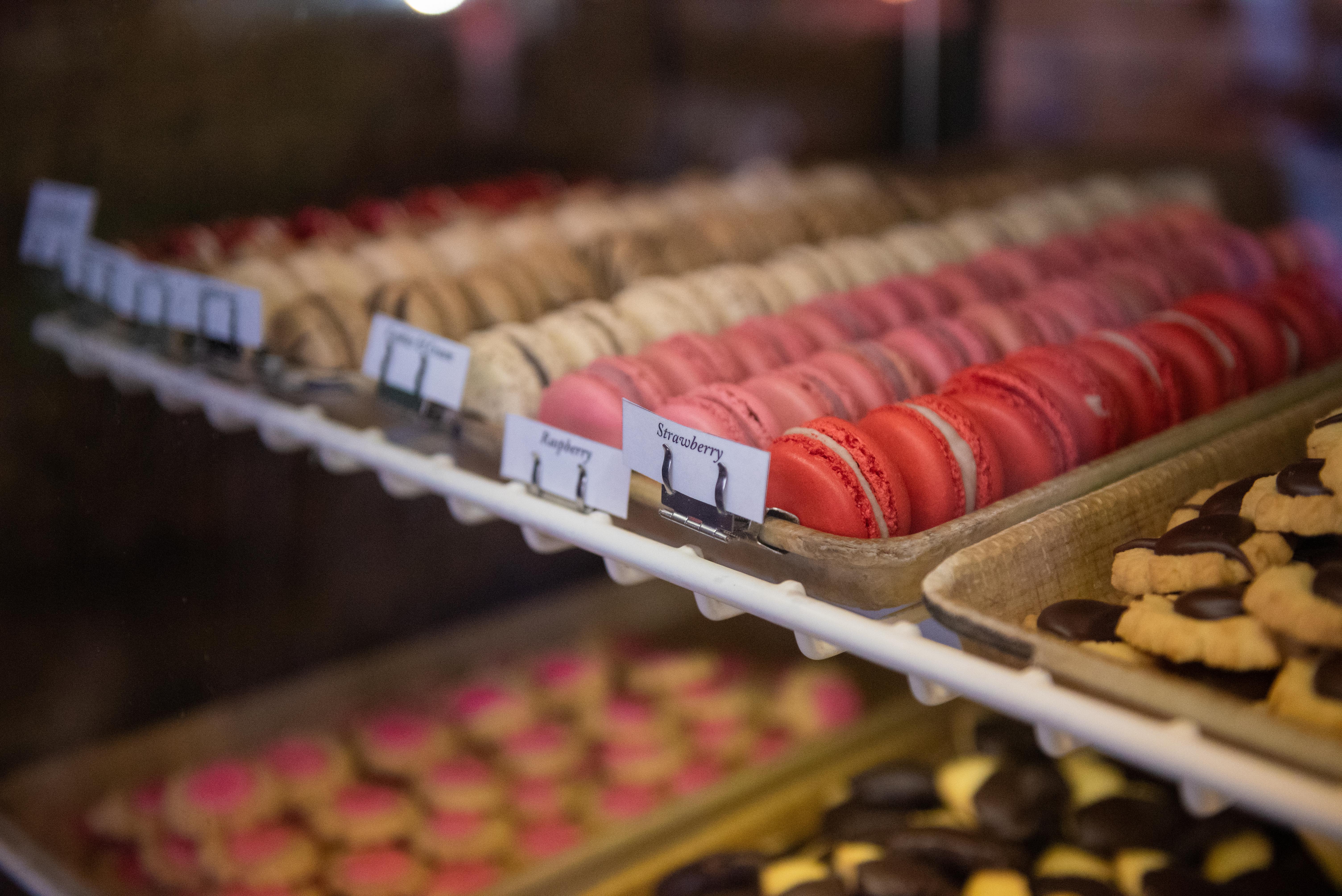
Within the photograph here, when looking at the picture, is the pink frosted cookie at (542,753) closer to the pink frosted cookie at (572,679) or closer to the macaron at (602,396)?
the pink frosted cookie at (572,679)

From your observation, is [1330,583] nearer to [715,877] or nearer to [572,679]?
[715,877]

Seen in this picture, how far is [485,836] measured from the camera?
1965 mm

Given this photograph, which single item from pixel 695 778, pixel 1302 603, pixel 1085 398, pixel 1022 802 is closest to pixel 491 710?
pixel 695 778

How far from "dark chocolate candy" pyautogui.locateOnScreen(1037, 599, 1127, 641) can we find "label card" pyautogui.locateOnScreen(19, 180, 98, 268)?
1583mm

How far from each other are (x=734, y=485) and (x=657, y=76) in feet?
7.23

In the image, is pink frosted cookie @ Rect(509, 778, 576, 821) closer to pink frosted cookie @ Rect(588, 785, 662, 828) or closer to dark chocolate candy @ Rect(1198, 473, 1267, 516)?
pink frosted cookie @ Rect(588, 785, 662, 828)

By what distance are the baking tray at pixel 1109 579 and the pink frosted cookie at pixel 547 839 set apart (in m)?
1.17

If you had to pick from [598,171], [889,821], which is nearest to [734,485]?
[889,821]

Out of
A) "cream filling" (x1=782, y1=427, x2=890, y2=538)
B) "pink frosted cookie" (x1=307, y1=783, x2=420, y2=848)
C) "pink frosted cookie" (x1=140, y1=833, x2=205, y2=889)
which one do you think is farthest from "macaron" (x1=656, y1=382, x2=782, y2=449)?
"pink frosted cookie" (x1=140, y1=833, x2=205, y2=889)

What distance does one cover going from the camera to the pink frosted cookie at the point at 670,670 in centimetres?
234

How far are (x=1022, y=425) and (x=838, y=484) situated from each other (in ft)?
0.92

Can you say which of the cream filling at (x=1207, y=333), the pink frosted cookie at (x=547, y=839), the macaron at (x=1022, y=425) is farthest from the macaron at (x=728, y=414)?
the pink frosted cookie at (x=547, y=839)

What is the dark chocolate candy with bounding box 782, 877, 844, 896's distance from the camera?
1615 millimetres

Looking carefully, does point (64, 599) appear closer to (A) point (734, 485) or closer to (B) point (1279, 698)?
(A) point (734, 485)
